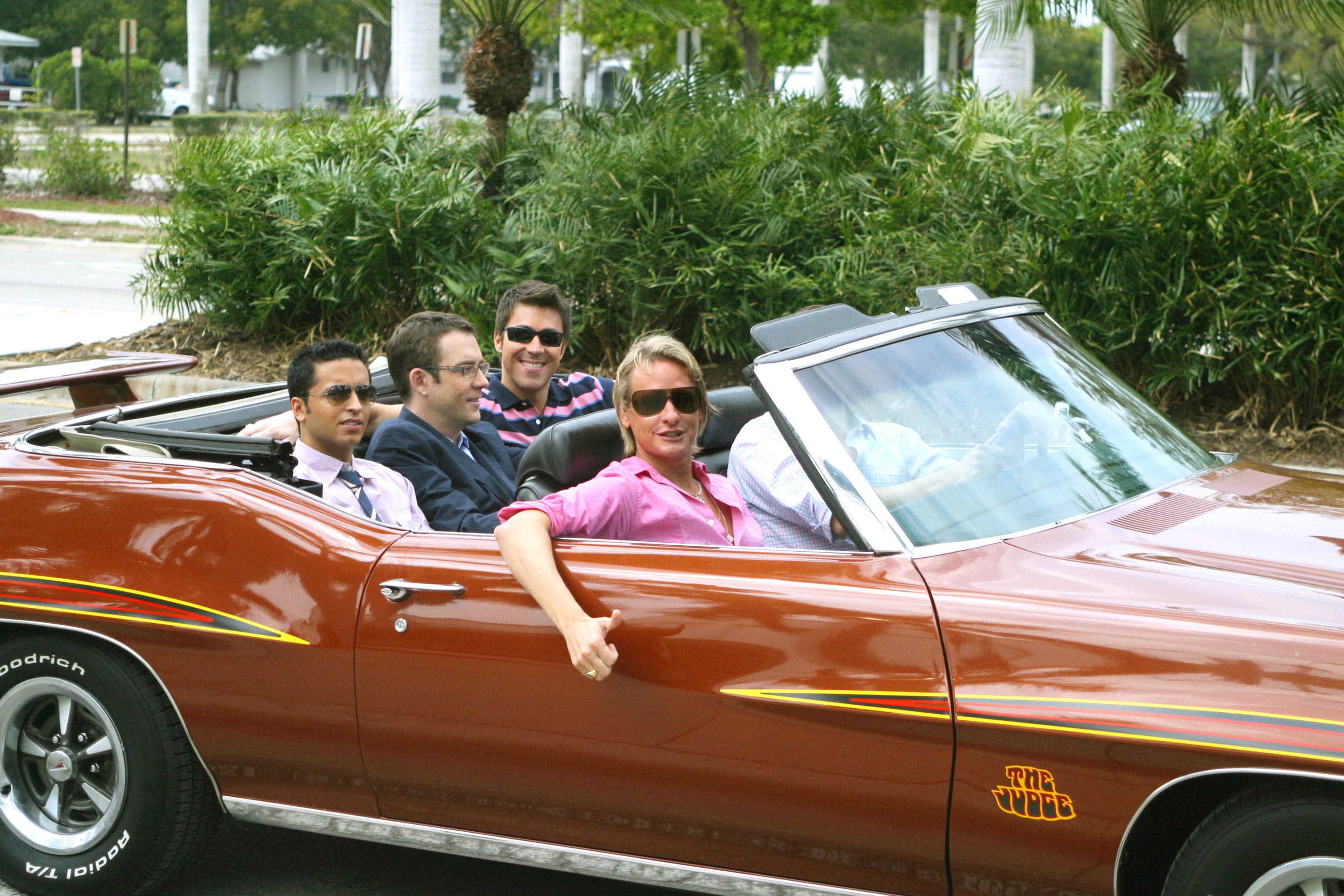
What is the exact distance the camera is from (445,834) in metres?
3.07

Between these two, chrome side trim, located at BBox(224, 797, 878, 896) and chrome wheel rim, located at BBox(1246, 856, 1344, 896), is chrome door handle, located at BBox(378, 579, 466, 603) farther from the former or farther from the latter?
chrome wheel rim, located at BBox(1246, 856, 1344, 896)

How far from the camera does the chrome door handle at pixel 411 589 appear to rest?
2973 millimetres

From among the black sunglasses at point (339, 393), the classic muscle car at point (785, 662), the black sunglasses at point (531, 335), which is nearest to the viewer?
the classic muscle car at point (785, 662)

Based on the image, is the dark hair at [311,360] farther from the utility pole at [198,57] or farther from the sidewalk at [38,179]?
the utility pole at [198,57]

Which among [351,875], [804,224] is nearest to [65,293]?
[804,224]

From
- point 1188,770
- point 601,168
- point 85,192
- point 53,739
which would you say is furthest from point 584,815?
point 85,192

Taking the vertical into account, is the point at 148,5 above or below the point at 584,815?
above

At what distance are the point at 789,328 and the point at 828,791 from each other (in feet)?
3.47

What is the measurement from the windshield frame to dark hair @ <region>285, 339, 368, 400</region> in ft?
4.72

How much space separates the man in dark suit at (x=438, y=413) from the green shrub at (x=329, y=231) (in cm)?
552

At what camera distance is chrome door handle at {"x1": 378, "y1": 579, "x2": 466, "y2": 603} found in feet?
9.75

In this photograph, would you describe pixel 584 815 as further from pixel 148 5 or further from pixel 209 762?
pixel 148 5

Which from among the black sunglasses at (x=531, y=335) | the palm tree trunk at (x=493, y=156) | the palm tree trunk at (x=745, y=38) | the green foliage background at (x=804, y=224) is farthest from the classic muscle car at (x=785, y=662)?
the palm tree trunk at (x=745, y=38)

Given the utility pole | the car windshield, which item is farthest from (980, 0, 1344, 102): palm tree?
the utility pole
